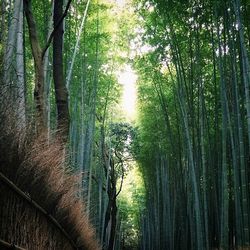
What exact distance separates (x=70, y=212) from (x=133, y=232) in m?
23.3

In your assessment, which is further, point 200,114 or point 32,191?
point 200,114

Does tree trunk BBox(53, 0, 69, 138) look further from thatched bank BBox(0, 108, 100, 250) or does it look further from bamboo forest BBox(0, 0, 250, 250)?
thatched bank BBox(0, 108, 100, 250)

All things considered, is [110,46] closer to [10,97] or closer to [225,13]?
[225,13]

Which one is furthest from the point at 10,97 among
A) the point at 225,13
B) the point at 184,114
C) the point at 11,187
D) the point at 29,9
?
the point at 184,114

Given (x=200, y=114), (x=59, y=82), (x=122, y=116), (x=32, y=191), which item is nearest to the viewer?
(x=32, y=191)

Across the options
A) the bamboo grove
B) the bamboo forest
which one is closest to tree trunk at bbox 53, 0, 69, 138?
the bamboo forest

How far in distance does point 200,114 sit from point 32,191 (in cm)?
442

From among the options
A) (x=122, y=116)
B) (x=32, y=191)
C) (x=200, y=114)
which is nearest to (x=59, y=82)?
(x=32, y=191)

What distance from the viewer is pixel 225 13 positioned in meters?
5.41

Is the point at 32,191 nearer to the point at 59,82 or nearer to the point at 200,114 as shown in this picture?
the point at 59,82

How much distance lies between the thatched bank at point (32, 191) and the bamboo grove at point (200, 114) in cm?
272

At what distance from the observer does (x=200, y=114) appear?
595 centimetres

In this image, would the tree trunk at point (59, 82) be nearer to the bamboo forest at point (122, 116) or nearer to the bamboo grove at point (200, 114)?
the bamboo forest at point (122, 116)

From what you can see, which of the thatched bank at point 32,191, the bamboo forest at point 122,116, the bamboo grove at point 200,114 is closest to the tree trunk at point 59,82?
the bamboo forest at point 122,116
